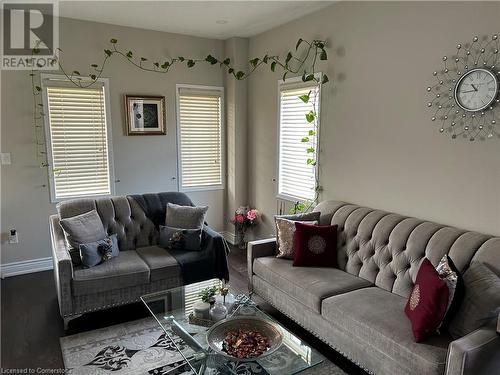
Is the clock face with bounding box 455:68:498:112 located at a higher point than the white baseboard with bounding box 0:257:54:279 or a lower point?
higher

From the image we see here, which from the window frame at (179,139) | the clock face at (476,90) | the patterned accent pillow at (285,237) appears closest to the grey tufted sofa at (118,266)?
the patterned accent pillow at (285,237)

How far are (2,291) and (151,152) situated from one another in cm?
212

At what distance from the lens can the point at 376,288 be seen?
2725mm

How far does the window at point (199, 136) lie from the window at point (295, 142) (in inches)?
42.2

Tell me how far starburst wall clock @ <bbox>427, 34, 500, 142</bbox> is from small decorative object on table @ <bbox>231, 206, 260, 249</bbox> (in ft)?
8.48

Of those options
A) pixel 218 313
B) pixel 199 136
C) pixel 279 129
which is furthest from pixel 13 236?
pixel 279 129

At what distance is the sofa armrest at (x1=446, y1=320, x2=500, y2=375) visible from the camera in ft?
5.69

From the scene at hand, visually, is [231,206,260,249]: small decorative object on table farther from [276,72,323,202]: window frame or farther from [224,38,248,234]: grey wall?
[276,72,323,202]: window frame

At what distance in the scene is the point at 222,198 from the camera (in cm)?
528

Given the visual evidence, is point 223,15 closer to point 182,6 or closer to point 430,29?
point 182,6

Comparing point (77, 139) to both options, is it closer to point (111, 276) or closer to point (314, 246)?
point (111, 276)

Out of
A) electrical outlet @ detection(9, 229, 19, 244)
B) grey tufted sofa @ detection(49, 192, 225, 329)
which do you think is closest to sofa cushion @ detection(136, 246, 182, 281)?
grey tufted sofa @ detection(49, 192, 225, 329)

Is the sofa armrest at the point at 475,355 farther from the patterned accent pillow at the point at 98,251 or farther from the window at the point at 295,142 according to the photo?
the patterned accent pillow at the point at 98,251

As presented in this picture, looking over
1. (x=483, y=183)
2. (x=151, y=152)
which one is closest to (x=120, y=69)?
(x=151, y=152)
